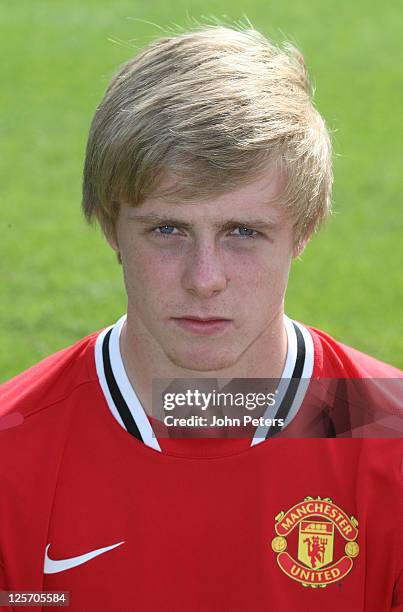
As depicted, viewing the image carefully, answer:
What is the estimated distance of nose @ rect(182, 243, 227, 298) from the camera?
247cm

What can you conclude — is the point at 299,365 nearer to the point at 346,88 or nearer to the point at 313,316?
the point at 313,316

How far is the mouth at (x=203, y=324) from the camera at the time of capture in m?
2.56

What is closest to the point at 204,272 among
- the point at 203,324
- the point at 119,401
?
the point at 203,324

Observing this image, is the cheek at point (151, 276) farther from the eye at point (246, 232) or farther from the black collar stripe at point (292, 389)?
the black collar stripe at point (292, 389)

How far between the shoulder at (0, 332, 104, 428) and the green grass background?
1.39 meters

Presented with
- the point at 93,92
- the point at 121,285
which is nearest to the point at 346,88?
the point at 93,92

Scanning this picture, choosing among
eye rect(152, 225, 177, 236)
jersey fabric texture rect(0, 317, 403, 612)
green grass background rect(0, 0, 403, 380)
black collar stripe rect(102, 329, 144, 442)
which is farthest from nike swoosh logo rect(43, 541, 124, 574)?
green grass background rect(0, 0, 403, 380)

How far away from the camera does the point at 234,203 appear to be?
2510 millimetres

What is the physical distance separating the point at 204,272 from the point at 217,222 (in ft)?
0.36

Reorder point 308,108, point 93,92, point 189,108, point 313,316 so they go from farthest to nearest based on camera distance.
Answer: point 93,92, point 313,316, point 308,108, point 189,108

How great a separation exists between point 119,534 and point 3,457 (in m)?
0.32

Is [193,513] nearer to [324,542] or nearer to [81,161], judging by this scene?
[324,542]

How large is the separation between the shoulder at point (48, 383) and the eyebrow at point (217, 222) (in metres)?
0.43

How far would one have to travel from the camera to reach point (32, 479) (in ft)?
8.79
